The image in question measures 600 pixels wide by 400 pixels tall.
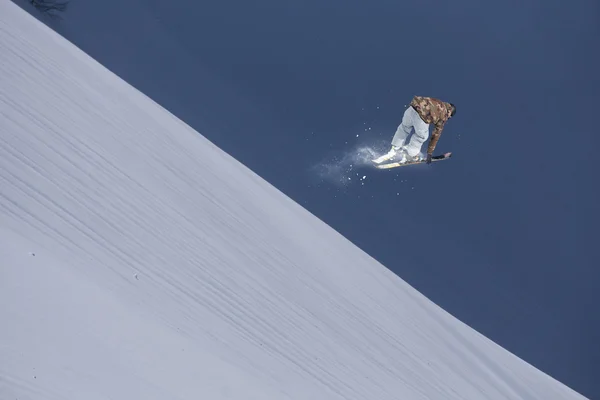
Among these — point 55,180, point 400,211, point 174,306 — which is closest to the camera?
point 174,306

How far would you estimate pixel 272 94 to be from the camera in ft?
26.6

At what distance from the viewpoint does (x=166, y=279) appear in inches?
165

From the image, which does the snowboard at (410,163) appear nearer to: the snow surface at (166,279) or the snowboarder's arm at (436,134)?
the snowboarder's arm at (436,134)

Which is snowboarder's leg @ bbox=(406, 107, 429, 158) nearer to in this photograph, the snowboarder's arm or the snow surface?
the snowboarder's arm

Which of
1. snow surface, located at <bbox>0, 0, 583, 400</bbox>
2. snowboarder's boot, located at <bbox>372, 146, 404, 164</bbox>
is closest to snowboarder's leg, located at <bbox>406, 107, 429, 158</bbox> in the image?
snowboarder's boot, located at <bbox>372, 146, 404, 164</bbox>

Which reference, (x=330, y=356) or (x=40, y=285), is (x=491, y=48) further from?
(x=40, y=285)

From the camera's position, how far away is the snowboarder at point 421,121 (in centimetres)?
681

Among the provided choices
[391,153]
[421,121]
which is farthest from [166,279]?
[391,153]

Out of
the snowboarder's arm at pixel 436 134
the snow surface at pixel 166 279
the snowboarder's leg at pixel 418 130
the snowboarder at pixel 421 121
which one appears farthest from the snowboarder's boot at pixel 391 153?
the snow surface at pixel 166 279

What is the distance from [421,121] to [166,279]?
10.9 feet

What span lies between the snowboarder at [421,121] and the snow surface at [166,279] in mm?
1024

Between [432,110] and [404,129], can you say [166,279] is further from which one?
[404,129]

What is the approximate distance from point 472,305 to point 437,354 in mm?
2035

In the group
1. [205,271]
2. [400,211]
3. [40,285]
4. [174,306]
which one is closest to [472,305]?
[400,211]
